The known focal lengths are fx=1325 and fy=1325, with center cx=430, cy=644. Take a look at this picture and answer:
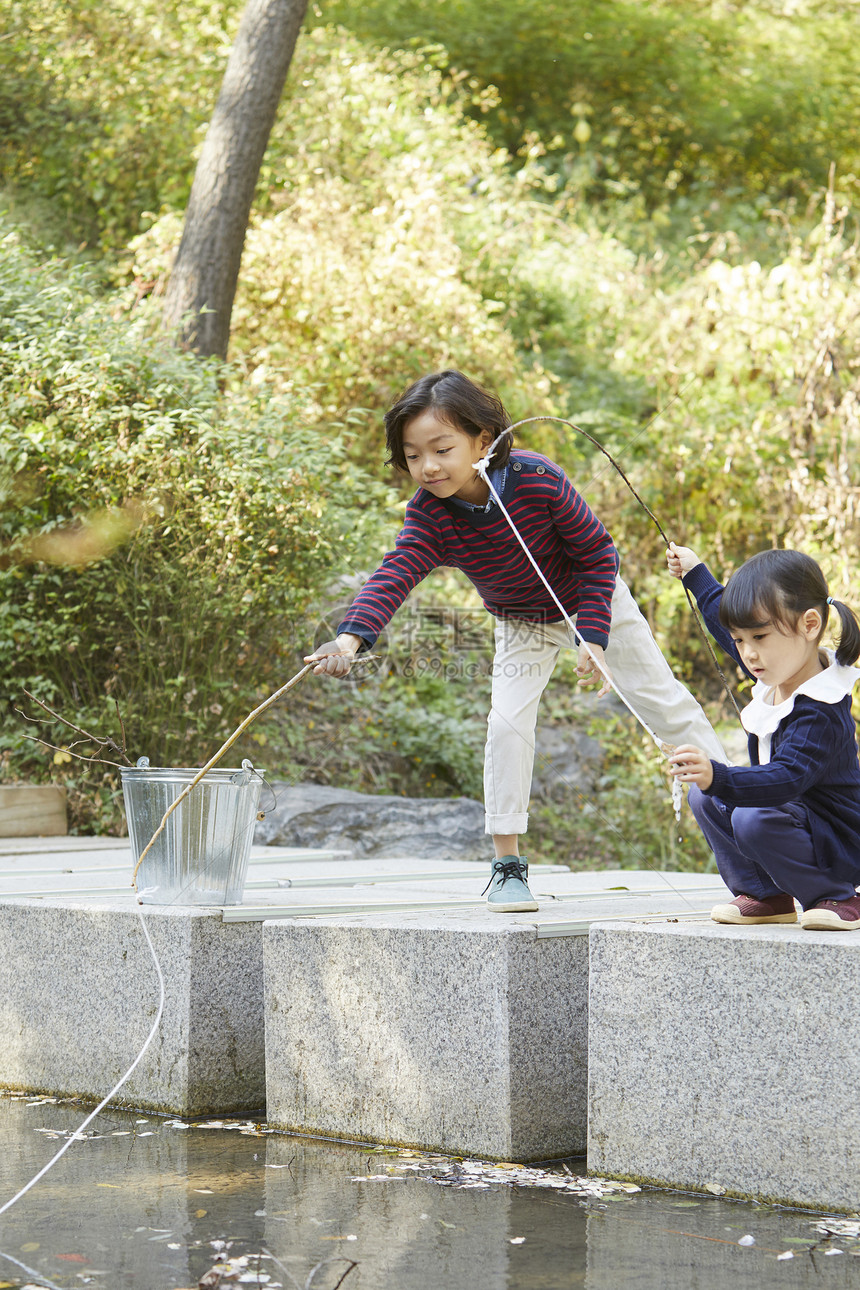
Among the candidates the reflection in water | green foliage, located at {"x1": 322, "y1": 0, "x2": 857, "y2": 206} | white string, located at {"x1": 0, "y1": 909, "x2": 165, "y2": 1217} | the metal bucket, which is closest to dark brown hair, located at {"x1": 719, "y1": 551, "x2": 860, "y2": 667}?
the reflection in water

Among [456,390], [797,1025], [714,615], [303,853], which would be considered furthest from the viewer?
[303,853]

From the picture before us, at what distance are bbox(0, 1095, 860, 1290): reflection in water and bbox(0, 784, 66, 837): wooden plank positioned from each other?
10.0 feet

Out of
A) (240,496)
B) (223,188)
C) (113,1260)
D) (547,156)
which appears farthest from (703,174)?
(113,1260)

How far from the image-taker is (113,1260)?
2102mm

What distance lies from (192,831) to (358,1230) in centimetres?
118

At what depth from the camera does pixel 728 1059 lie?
2.37 meters

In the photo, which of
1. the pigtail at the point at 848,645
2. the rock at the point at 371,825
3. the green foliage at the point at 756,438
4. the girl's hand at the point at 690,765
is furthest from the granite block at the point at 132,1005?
the green foliage at the point at 756,438

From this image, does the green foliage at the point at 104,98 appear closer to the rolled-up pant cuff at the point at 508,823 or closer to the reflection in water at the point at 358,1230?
the rolled-up pant cuff at the point at 508,823

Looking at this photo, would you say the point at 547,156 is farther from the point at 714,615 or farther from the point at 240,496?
the point at 714,615

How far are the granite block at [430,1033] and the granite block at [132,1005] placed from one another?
154 millimetres

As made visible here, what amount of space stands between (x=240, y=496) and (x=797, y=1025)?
3843mm

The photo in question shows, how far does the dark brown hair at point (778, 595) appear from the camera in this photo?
249 cm

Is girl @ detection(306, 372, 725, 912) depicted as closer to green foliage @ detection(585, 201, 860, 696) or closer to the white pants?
the white pants

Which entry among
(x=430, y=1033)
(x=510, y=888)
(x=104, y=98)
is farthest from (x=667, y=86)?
(x=430, y=1033)
